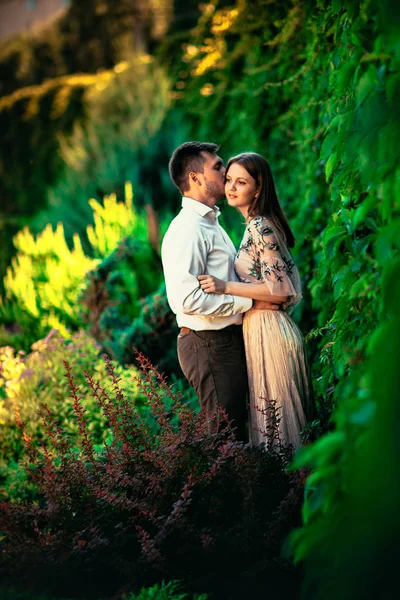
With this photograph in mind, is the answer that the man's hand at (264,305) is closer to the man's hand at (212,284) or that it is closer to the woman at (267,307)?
the woman at (267,307)

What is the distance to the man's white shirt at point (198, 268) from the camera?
3561 millimetres

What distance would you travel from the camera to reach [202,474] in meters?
2.99

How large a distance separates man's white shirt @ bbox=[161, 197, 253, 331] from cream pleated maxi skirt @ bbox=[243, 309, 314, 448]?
0.50ft

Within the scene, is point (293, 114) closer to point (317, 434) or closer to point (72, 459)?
point (317, 434)

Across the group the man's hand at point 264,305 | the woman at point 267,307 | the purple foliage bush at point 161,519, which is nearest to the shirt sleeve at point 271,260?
the woman at point 267,307

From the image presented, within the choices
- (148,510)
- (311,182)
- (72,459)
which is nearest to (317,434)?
(148,510)

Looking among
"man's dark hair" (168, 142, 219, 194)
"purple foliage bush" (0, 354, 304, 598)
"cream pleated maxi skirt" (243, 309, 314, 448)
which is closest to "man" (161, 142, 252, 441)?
"man's dark hair" (168, 142, 219, 194)

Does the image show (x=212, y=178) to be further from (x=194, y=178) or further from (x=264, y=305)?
(x=264, y=305)

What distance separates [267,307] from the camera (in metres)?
3.66

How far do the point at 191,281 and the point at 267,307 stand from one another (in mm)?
409

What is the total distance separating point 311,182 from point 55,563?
10.2ft

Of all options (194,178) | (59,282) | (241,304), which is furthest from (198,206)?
(59,282)

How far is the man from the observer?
11.8ft

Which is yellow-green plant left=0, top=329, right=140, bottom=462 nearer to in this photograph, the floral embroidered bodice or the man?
the man
